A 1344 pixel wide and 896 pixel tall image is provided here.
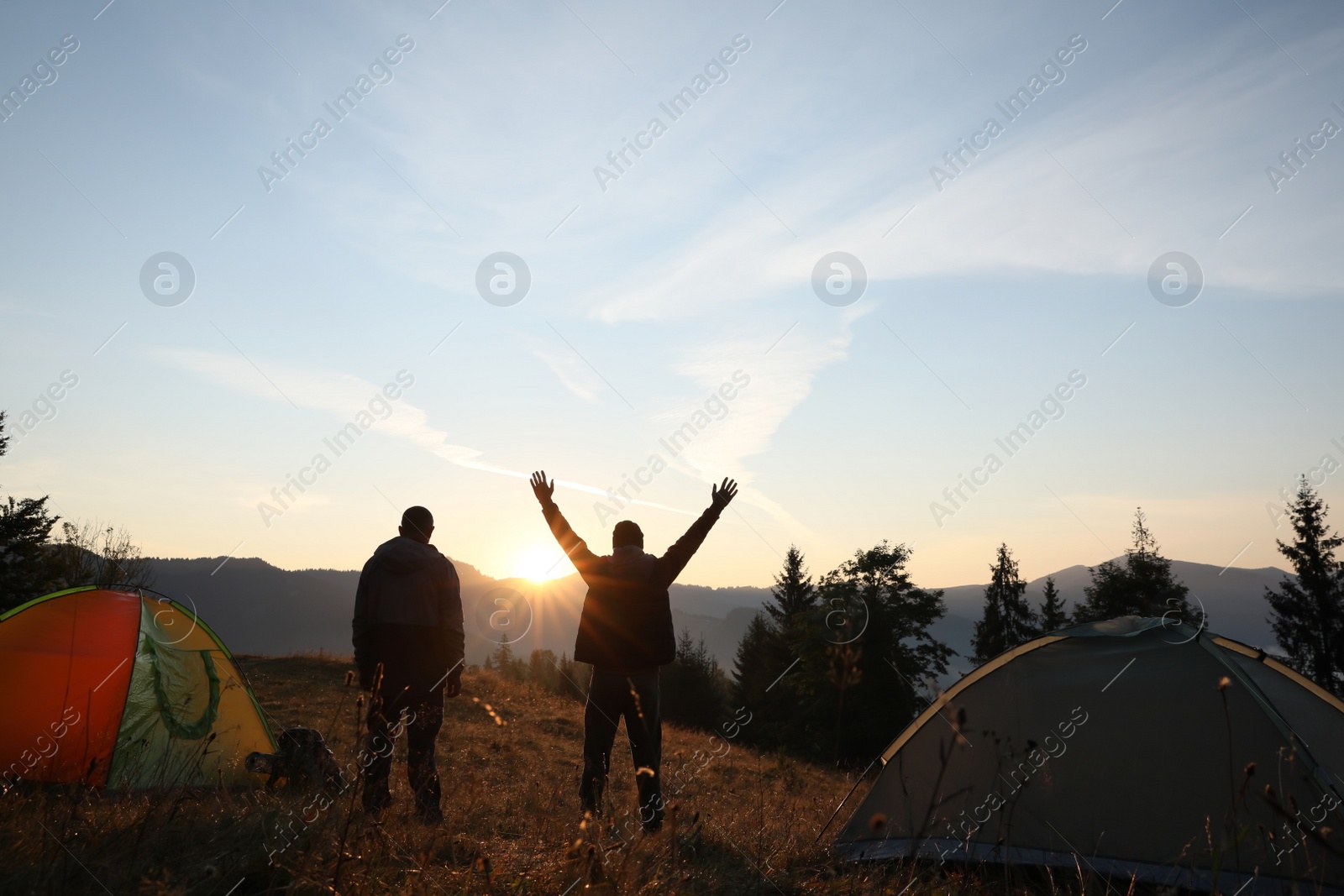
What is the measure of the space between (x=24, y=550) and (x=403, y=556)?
114 feet

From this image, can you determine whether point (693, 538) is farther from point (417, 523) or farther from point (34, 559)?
point (34, 559)

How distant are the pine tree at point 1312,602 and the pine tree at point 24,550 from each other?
55336 mm

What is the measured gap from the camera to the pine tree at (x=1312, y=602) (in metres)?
40.6

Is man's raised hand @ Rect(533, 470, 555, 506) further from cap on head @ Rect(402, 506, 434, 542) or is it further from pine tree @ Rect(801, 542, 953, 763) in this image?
pine tree @ Rect(801, 542, 953, 763)

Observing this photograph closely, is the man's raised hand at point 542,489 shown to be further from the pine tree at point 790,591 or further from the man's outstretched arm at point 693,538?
the pine tree at point 790,591

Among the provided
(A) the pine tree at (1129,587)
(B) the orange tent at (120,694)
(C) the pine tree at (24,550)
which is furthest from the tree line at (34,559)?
(A) the pine tree at (1129,587)

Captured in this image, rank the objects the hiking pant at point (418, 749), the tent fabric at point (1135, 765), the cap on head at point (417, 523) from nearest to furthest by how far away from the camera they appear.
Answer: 1. the tent fabric at point (1135, 765)
2. the hiking pant at point (418, 749)
3. the cap on head at point (417, 523)

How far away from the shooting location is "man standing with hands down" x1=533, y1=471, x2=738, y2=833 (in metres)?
5.82

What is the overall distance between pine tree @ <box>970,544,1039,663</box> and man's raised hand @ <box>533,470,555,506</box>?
5454cm

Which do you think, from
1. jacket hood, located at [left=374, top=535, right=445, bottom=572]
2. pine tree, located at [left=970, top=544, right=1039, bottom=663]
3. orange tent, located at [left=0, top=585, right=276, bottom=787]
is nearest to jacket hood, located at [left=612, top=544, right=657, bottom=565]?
jacket hood, located at [left=374, top=535, right=445, bottom=572]

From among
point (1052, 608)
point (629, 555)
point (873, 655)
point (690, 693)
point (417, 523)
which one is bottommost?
point (690, 693)

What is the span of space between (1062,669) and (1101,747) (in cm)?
67

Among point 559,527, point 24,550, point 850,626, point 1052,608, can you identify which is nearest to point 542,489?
point 559,527

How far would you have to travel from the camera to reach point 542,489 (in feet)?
21.1
